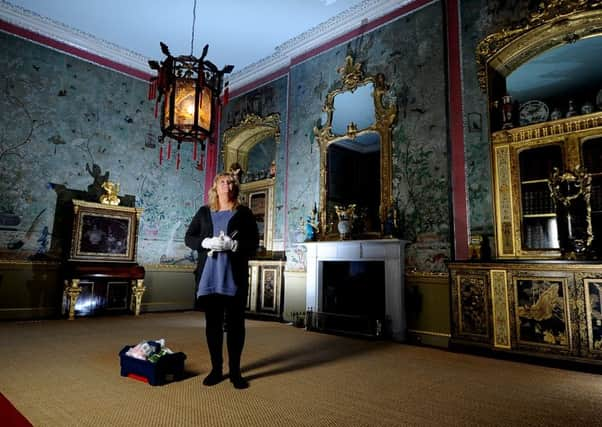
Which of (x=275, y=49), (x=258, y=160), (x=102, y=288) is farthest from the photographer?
(x=258, y=160)

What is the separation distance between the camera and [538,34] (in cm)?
489

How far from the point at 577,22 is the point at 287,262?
543 cm

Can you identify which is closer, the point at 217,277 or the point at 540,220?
the point at 217,277

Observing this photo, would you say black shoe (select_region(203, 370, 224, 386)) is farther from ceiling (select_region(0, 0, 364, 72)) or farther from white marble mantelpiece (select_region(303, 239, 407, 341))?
ceiling (select_region(0, 0, 364, 72))

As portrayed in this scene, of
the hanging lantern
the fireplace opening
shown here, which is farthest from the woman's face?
the fireplace opening

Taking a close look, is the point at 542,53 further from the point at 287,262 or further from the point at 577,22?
the point at 287,262

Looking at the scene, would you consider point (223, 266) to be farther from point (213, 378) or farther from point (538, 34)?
point (538, 34)

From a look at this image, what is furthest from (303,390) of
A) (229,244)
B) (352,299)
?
(352,299)

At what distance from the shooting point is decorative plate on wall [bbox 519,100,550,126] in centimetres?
474

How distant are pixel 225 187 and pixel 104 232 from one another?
212 inches

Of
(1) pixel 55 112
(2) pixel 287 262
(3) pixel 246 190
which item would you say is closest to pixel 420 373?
(2) pixel 287 262

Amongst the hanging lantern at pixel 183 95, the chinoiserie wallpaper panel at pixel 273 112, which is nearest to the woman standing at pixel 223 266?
the hanging lantern at pixel 183 95

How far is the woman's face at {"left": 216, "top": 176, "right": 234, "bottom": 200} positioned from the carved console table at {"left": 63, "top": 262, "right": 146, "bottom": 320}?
484cm

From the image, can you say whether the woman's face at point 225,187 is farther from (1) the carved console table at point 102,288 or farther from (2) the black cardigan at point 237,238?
(1) the carved console table at point 102,288
